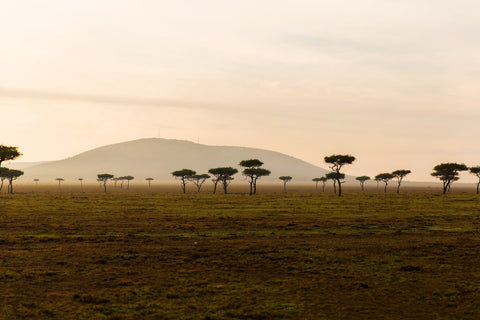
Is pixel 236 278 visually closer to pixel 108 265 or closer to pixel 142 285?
pixel 142 285

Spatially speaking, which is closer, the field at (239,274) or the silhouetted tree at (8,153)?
the field at (239,274)

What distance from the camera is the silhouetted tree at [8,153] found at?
259 feet

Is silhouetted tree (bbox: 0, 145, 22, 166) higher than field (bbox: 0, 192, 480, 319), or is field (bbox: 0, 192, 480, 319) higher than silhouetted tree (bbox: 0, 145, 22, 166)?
silhouetted tree (bbox: 0, 145, 22, 166)

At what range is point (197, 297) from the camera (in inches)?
509

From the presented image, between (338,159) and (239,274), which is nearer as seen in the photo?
(239,274)

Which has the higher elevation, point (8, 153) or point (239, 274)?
point (8, 153)

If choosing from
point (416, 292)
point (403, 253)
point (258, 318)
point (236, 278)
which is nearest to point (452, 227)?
point (403, 253)

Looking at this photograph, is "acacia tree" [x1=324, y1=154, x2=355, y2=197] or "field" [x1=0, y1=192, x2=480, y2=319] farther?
"acacia tree" [x1=324, y1=154, x2=355, y2=197]

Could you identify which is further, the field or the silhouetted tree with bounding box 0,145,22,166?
the silhouetted tree with bounding box 0,145,22,166

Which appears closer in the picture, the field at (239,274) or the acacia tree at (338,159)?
the field at (239,274)

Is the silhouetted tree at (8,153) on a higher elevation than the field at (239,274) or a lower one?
higher

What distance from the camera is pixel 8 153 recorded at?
80.4m

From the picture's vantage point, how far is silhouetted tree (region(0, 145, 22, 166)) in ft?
259

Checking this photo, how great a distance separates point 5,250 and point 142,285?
11.6 m
